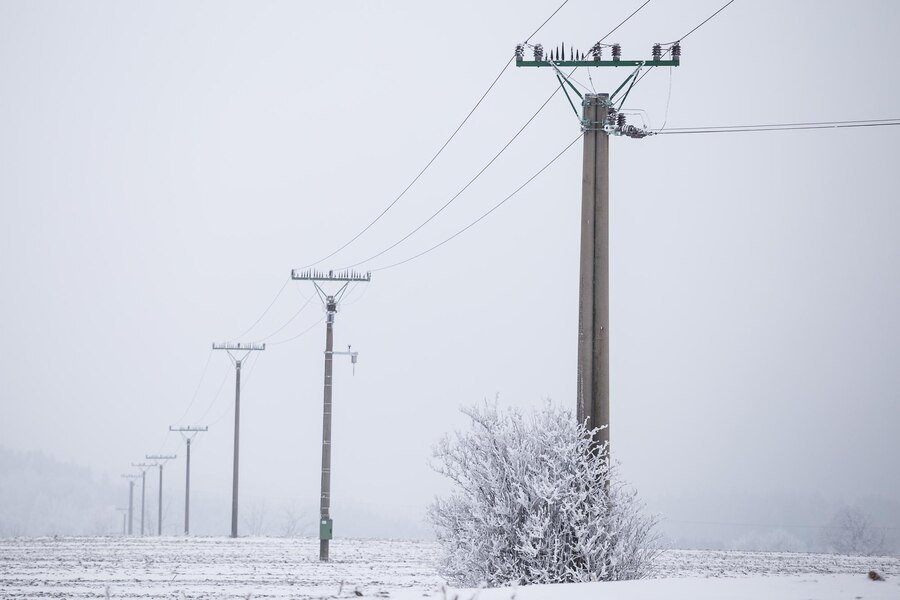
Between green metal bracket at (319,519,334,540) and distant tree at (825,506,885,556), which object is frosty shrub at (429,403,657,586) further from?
distant tree at (825,506,885,556)

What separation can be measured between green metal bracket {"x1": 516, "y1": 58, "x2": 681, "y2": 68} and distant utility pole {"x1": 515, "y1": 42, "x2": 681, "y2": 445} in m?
0.64

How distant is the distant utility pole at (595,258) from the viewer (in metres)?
16.6

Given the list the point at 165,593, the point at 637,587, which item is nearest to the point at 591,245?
the point at 637,587

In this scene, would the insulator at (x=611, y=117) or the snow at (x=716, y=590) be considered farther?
the insulator at (x=611, y=117)

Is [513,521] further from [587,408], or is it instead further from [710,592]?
[710,592]

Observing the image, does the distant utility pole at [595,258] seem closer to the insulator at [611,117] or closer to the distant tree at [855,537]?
the insulator at [611,117]

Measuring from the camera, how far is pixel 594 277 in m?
17.0

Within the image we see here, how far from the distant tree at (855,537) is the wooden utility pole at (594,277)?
176 ft

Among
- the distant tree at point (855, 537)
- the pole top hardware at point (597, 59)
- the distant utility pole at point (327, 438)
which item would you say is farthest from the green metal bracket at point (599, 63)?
the distant tree at point (855, 537)

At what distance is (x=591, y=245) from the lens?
17.0m

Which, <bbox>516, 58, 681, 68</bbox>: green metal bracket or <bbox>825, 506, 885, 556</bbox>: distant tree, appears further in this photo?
<bbox>825, 506, 885, 556</bbox>: distant tree

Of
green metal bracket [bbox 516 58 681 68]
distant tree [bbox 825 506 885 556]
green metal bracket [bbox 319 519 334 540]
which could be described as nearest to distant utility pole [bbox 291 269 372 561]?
green metal bracket [bbox 319 519 334 540]

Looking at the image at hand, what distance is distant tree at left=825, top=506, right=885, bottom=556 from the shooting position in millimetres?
67688

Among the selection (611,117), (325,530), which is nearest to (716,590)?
(611,117)
